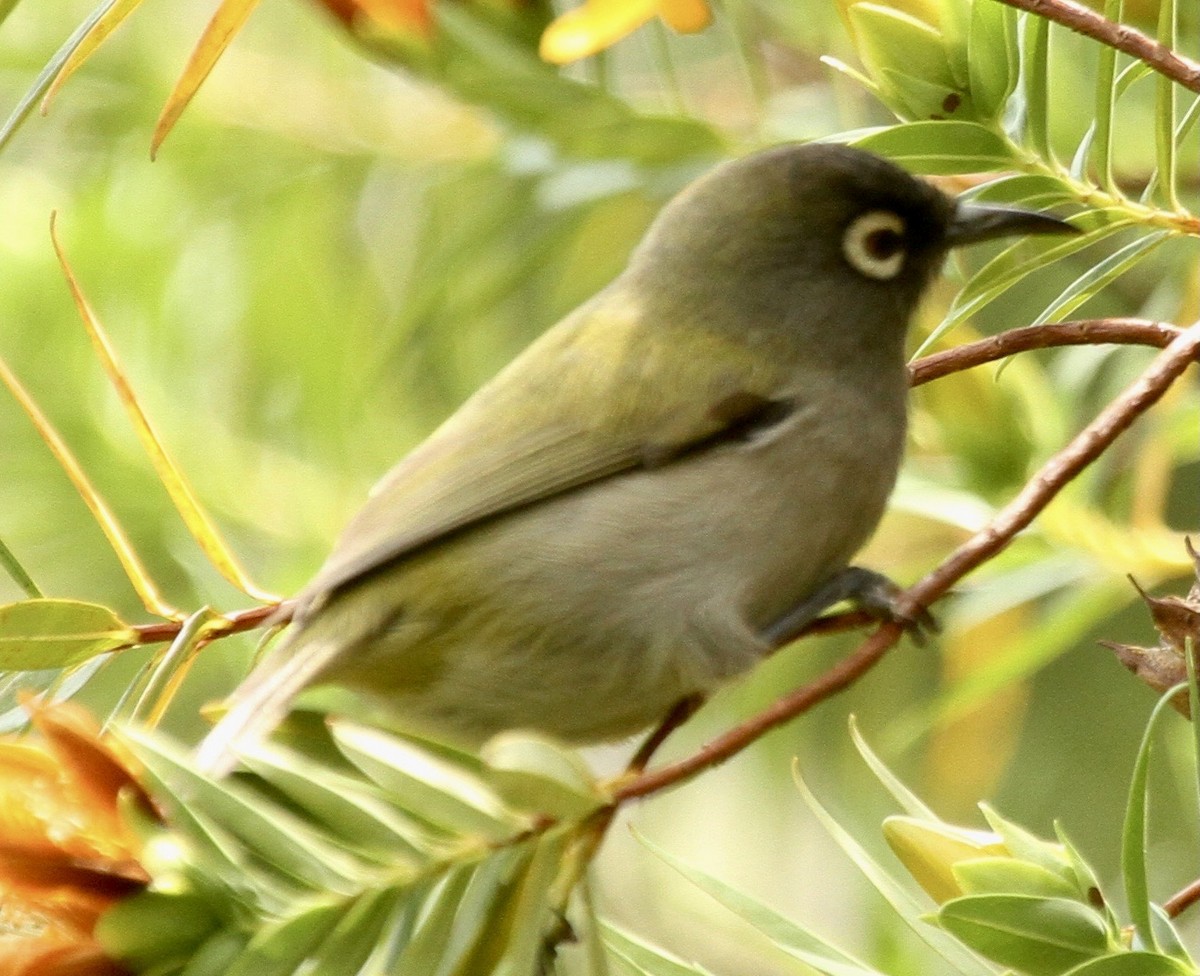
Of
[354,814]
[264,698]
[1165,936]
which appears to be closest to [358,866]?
[354,814]

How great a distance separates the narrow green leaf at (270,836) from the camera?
1505mm

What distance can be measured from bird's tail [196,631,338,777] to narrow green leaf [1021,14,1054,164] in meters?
1.16

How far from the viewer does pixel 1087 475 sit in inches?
117

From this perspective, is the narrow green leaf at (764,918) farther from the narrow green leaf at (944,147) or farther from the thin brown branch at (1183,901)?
the narrow green leaf at (944,147)

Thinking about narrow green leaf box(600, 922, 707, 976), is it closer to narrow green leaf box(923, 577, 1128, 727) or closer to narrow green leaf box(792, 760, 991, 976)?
narrow green leaf box(792, 760, 991, 976)

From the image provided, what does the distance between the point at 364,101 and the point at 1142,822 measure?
288cm

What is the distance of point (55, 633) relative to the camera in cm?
177

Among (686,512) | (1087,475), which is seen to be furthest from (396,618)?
(1087,475)

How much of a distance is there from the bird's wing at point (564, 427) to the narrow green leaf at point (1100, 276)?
3.23ft

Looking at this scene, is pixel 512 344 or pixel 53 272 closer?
pixel 53 272

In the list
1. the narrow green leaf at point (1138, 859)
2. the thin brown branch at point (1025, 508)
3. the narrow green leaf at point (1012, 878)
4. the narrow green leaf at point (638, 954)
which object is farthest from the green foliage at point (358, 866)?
the narrow green leaf at point (1138, 859)

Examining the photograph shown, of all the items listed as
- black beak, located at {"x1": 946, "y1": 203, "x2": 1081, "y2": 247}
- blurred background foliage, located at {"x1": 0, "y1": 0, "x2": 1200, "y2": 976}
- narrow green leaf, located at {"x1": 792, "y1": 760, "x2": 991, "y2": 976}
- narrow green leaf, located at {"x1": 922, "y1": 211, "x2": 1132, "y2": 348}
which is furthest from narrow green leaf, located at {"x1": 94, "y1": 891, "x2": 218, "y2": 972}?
black beak, located at {"x1": 946, "y1": 203, "x2": 1081, "y2": 247}

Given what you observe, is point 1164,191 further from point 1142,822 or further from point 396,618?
point 396,618

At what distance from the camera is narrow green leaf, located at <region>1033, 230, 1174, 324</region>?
76.0 inches
